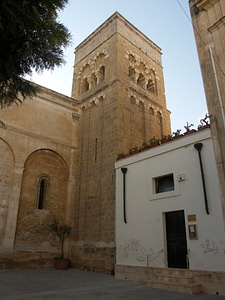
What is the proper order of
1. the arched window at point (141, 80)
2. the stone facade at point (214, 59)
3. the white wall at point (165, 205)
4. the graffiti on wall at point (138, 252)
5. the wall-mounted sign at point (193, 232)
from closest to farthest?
the white wall at point (165, 205), the stone facade at point (214, 59), the wall-mounted sign at point (193, 232), the graffiti on wall at point (138, 252), the arched window at point (141, 80)

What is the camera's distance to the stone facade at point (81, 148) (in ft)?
38.8

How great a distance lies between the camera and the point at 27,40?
6242 mm

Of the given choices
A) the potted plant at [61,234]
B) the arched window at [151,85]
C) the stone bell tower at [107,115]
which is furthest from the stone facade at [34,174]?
the arched window at [151,85]

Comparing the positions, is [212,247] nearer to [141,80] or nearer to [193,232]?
[193,232]

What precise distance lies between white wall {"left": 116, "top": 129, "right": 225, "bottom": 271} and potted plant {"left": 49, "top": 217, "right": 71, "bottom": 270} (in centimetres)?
327

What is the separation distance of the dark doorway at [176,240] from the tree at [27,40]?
6.09m

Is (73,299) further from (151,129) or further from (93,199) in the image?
(151,129)

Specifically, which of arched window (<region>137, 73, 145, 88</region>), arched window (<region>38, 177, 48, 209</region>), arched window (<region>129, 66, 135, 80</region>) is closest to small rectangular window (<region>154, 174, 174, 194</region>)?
arched window (<region>38, 177, 48, 209</region>)

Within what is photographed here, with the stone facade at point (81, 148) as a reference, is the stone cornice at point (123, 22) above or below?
above

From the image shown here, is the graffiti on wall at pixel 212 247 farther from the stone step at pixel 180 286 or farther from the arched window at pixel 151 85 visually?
the arched window at pixel 151 85

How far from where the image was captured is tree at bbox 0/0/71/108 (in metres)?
5.55

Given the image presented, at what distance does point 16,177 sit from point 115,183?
15.7ft

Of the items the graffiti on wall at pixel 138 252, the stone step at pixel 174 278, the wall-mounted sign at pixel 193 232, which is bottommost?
the stone step at pixel 174 278

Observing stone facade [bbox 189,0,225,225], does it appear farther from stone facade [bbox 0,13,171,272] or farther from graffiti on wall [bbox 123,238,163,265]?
stone facade [bbox 0,13,171,272]
